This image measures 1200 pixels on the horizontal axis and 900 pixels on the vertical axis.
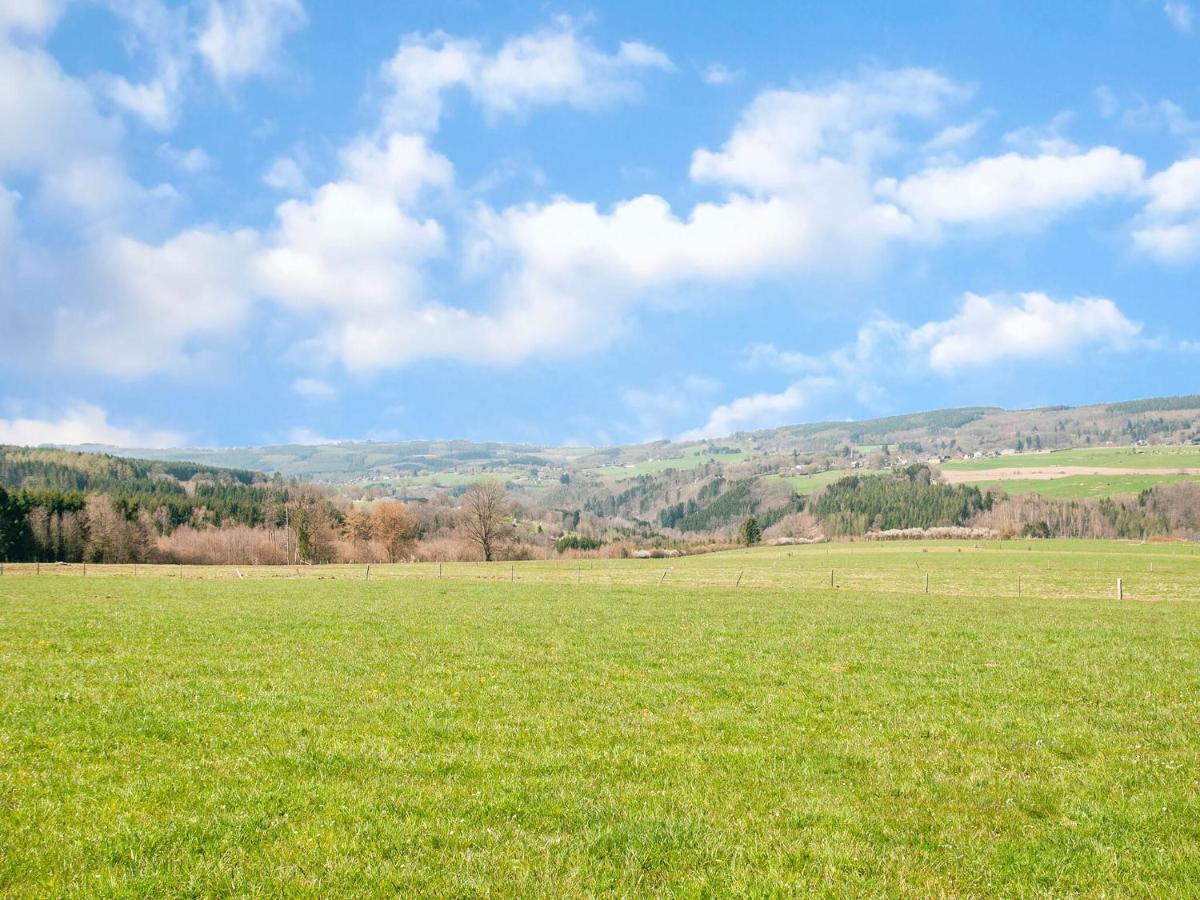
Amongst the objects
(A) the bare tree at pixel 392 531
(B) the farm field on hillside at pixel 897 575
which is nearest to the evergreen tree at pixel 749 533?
(B) the farm field on hillside at pixel 897 575

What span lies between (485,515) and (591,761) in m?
121

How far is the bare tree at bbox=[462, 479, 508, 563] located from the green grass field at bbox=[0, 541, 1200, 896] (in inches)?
4037

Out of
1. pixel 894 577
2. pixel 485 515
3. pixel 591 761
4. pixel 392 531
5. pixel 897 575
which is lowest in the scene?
pixel 897 575

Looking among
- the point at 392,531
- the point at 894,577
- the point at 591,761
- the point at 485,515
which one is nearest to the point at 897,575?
the point at 894,577

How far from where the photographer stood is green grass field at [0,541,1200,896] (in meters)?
9.20

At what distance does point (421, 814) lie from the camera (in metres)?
10.8

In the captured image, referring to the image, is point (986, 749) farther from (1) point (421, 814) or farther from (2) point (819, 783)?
(1) point (421, 814)

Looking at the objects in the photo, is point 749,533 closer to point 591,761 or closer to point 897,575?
point 897,575

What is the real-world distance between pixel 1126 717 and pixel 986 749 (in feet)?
16.6

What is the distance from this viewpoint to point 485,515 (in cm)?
A: 13300

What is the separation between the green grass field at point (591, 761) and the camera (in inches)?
362

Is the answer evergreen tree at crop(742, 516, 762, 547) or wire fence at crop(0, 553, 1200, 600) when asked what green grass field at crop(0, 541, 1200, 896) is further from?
evergreen tree at crop(742, 516, 762, 547)

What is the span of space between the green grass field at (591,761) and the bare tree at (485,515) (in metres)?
103

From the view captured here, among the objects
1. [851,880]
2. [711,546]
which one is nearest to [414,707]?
[851,880]
